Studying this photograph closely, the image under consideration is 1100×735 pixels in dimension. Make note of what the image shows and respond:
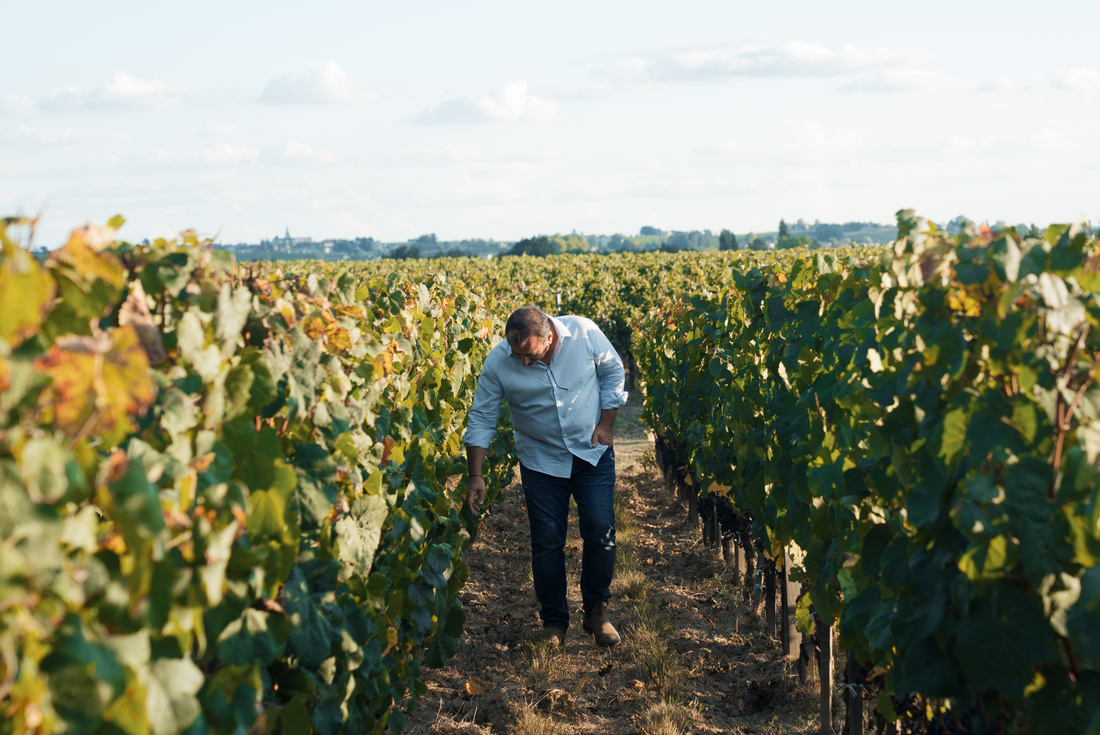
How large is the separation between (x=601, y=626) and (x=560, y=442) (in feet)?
3.60

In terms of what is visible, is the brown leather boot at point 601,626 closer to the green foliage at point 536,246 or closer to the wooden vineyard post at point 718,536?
the wooden vineyard post at point 718,536

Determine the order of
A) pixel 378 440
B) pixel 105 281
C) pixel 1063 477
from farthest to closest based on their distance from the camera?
pixel 378 440
pixel 1063 477
pixel 105 281

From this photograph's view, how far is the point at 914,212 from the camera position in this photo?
8.52 ft

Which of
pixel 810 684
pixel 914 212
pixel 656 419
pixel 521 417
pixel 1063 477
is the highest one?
pixel 914 212

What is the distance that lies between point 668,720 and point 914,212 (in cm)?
246

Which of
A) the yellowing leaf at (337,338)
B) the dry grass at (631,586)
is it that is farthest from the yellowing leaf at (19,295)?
the dry grass at (631,586)

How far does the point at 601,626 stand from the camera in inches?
188

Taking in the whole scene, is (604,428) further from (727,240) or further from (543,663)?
(727,240)

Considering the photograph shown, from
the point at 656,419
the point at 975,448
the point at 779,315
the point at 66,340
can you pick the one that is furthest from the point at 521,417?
the point at 656,419

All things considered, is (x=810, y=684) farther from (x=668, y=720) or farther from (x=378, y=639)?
(x=378, y=639)

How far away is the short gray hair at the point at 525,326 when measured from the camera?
4.18m

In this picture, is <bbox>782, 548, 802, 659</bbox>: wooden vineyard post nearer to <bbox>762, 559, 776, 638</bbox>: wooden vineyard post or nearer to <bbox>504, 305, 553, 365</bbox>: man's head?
<bbox>762, 559, 776, 638</bbox>: wooden vineyard post

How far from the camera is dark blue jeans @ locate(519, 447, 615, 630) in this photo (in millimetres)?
4633

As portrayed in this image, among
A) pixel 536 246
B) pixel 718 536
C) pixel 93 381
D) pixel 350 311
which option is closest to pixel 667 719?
pixel 350 311
